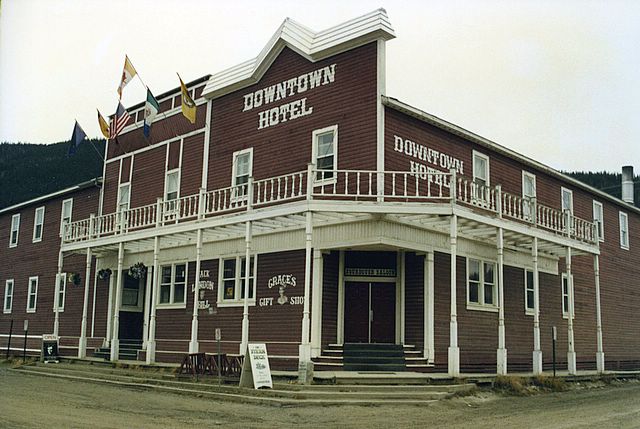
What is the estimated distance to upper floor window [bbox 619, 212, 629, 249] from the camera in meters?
30.9

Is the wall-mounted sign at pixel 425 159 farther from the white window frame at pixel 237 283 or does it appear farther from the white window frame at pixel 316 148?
the white window frame at pixel 237 283

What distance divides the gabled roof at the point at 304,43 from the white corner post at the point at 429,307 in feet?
20.8

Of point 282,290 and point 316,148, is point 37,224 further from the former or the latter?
point 316,148

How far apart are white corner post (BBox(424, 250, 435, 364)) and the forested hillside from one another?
3917cm

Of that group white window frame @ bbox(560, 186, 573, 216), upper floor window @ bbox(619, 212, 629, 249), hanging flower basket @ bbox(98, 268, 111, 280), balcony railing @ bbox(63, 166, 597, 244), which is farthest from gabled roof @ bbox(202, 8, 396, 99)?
upper floor window @ bbox(619, 212, 629, 249)

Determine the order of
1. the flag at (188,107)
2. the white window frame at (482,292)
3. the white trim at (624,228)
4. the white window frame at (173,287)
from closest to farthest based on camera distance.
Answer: the white window frame at (482,292) → the flag at (188,107) → the white window frame at (173,287) → the white trim at (624,228)

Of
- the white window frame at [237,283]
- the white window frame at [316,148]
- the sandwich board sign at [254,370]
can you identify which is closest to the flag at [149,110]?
the white window frame at [237,283]

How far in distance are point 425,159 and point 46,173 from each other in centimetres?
5529


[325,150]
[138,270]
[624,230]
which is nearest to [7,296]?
[138,270]

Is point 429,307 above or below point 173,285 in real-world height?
below

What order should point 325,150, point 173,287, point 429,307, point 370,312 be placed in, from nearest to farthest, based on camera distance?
point 429,307 → point 370,312 → point 325,150 → point 173,287

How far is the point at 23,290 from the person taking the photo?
33562mm

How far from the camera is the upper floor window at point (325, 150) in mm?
20625

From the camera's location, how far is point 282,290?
69.7 ft
